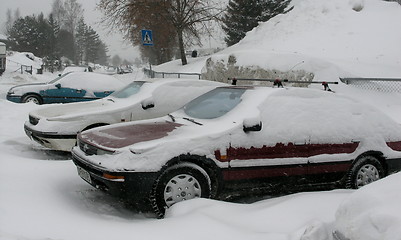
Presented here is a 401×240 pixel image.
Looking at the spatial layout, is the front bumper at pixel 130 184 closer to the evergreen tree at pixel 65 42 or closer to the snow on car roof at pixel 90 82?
the snow on car roof at pixel 90 82

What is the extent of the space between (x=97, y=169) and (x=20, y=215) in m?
0.86

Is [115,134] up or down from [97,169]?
up

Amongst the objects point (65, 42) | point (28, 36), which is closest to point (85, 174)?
point (28, 36)

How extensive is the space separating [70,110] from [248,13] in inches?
1221

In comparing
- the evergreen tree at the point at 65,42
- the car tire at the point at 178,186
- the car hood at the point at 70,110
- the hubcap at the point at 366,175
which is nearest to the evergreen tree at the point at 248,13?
the car hood at the point at 70,110

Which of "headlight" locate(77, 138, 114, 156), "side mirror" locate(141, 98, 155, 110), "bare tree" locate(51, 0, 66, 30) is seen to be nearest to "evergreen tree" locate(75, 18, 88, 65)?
"bare tree" locate(51, 0, 66, 30)

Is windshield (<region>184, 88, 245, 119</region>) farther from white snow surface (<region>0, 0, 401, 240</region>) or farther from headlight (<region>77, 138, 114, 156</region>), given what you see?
headlight (<region>77, 138, 114, 156</region>)

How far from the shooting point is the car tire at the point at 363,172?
5035 millimetres

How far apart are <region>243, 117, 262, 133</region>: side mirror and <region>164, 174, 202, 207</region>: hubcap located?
0.84 metres

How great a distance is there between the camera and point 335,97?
5254mm

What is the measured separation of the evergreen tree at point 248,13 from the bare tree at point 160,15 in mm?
5706

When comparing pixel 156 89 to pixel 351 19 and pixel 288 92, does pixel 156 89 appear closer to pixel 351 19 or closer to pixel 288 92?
pixel 288 92

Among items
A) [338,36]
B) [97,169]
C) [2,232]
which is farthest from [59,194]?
[338,36]

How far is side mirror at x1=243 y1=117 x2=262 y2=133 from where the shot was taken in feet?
14.5
